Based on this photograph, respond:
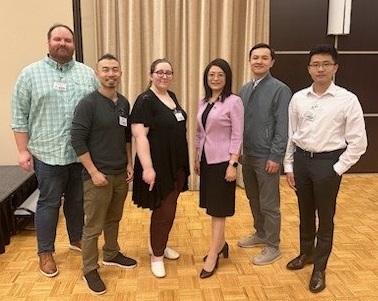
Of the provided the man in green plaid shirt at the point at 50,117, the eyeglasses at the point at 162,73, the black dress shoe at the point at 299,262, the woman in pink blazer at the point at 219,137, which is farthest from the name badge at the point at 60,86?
the black dress shoe at the point at 299,262

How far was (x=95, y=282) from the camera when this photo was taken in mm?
2389

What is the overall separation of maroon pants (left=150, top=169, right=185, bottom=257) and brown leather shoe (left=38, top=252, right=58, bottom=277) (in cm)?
65

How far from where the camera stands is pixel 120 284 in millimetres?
2459

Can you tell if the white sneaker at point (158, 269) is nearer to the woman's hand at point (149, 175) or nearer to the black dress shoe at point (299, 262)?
the woman's hand at point (149, 175)

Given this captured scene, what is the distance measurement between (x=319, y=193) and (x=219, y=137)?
65 cm

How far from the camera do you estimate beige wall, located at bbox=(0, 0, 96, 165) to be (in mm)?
3982

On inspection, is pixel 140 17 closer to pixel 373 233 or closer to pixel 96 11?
pixel 96 11

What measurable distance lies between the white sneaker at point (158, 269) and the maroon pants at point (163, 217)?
5cm

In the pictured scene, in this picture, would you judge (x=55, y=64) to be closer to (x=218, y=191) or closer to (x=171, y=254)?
(x=218, y=191)

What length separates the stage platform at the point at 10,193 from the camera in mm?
3016

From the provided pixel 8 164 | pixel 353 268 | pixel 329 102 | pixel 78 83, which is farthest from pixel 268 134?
pixel 8 164

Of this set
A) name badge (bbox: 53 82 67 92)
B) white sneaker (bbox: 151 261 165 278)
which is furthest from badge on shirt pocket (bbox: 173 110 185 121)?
white sneaker (bbox: 151 261 165 278)

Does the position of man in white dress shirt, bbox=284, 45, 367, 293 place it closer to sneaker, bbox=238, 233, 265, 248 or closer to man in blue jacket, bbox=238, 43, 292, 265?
man in blue jacket, bbox=238, 43, 292, 265

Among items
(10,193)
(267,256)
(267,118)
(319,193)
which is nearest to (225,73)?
(267,118)
